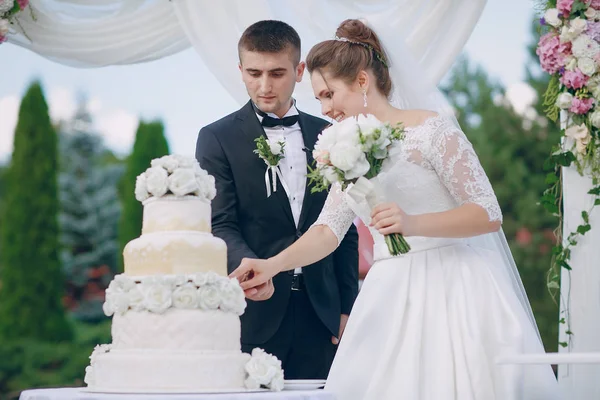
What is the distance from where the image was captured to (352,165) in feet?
11.1

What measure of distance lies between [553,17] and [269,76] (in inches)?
73.7

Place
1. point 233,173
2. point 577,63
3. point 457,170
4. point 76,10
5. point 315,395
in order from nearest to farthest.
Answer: point 315,395 < point 457,170 < point 233,173 < point 577,63 < point 76,10

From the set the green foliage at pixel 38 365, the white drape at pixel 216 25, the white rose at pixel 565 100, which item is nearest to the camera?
the white rose at pixel 565 100

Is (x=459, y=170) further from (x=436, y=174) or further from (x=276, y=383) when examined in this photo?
(x=276, y=383)

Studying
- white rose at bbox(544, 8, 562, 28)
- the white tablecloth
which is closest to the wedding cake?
the white tablecloth

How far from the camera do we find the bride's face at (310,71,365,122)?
3867 millimetres

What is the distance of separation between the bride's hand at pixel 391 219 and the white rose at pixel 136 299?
3.22 feet

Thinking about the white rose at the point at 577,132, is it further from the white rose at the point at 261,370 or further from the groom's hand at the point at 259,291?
the white rose at the point at 261,370

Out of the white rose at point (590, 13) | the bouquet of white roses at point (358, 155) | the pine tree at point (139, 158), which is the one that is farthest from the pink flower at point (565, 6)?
the pine tree at point (139, 158)

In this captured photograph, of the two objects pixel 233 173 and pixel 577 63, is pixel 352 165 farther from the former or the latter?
pixel 577 63

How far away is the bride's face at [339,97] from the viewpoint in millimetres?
3867

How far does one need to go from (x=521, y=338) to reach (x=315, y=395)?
105 cm

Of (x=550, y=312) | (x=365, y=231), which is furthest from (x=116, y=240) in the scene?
(x=365, y=231)

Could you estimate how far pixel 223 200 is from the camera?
4.48 m
